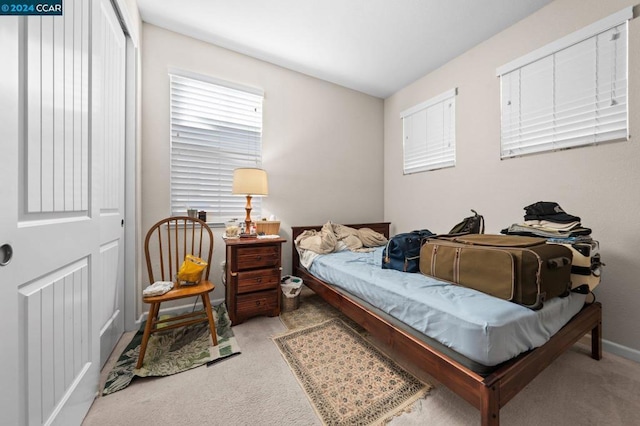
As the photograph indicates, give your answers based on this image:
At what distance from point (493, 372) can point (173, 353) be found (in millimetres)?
1957

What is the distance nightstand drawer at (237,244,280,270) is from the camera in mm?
2055

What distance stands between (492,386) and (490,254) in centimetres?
62

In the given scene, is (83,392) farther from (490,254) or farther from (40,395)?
(490,254)

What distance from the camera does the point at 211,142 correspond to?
247 cm

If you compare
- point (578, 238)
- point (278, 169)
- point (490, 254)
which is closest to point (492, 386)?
point (490, 254)

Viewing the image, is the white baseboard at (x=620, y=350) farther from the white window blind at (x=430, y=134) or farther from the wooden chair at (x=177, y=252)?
the wooden chair at (x=177, y=252)

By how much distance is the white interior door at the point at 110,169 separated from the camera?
1.42m

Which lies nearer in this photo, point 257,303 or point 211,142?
point 257,303

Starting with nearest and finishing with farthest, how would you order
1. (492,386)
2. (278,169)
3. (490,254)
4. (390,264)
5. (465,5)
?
(492,386) < (490,254) < (390,264) < (465,5) < (278,169)

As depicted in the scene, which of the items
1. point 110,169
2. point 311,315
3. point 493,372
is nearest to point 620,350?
point 493,372

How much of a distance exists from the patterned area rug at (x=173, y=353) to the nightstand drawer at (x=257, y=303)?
0.17 metres

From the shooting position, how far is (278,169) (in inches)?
111

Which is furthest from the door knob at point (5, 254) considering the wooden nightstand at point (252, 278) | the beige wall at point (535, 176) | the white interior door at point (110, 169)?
the beige wall at point (535, 176)

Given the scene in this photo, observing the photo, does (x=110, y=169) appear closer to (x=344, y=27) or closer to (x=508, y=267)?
(x=344, y=27)
